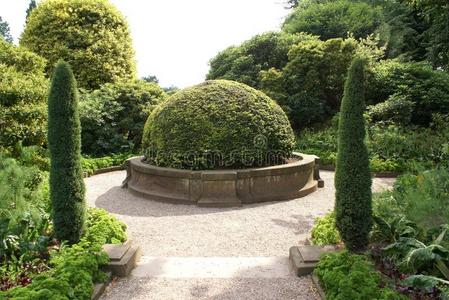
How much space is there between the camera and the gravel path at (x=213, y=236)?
4379 millimetres

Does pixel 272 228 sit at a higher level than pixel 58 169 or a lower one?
lower

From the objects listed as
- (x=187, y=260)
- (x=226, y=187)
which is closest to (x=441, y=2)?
(x=226, y=187)

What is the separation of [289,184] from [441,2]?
779 centimetres

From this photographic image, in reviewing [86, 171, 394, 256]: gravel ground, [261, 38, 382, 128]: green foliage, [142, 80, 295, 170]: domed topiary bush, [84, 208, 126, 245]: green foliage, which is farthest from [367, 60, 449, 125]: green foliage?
[84, 208, 126, 245]: green foliage

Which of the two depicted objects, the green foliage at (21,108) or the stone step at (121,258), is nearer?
the stone step at (121,258)

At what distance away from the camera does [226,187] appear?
27.5 ft

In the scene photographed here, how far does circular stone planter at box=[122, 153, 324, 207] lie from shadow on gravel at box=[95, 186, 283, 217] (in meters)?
0.17

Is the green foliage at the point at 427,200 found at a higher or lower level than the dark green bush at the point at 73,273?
higher

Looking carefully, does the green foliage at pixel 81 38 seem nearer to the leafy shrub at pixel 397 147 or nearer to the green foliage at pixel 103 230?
the leafy shrub at pixel 397 147

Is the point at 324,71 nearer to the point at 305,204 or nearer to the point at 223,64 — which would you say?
the point at 223,64

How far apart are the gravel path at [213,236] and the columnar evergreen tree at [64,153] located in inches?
42.8

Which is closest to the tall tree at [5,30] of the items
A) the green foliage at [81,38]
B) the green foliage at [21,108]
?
the green foliage at [81,38]

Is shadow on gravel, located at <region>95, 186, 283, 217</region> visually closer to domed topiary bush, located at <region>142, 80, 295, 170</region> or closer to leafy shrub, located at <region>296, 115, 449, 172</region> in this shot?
domed topiary bush, located at <region>142, 80, 295, 170</region>

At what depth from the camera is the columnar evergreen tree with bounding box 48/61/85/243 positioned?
16.1ft
